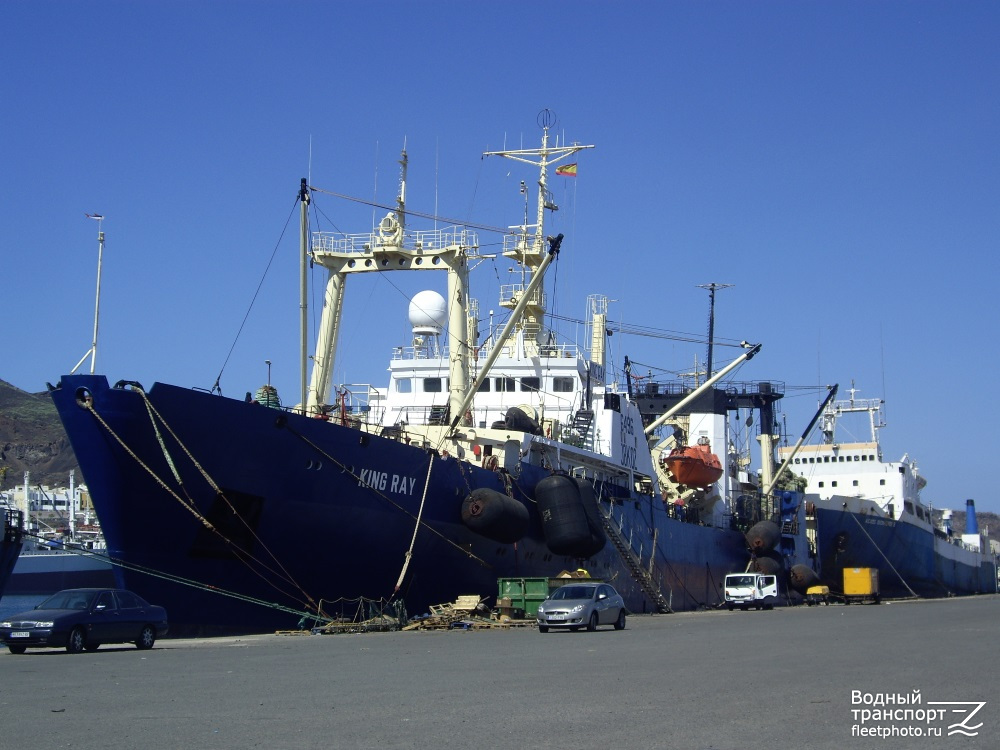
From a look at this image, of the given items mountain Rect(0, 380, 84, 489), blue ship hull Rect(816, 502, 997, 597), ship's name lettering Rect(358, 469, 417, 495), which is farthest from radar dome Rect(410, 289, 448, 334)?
mountain Rect(0, 380, 84, 489)

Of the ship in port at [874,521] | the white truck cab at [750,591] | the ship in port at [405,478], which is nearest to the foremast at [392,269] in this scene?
the ship in port at [405,478]

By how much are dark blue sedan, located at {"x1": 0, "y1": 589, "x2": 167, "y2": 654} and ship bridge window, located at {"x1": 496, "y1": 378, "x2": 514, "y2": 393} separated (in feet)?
58.1

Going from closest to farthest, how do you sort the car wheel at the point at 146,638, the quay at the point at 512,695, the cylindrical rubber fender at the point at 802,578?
the quay at the point at 512,695 < the car wheel at the point at 146,638 < the cylindrical rubber fender at the point at 802,578

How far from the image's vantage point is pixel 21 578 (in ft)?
234

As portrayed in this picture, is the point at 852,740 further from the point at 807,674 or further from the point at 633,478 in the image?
the point at 633,478

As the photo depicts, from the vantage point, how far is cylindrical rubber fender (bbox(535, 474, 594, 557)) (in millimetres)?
28578

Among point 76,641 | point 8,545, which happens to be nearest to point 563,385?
point 8,545

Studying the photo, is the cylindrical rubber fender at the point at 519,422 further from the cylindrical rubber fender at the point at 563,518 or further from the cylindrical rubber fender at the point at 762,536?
the cylindrical rubber fender at the point at 762,536

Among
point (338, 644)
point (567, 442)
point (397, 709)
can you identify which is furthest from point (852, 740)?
point (567, 442)

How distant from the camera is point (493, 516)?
25.6m

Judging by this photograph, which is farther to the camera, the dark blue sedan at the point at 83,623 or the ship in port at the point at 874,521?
the ship in port at the point at 874,521

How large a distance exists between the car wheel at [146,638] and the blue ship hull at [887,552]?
1537 inches

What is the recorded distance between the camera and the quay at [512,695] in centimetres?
821

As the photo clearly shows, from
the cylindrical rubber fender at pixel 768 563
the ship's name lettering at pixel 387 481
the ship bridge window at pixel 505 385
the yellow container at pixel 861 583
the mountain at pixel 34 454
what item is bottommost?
the yellow container at pixel 861 583
